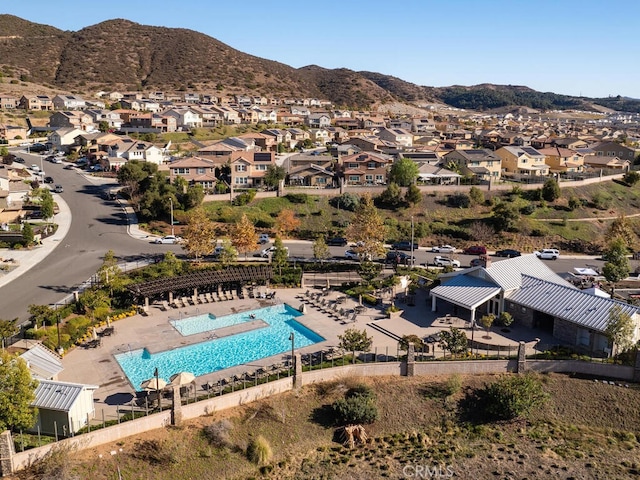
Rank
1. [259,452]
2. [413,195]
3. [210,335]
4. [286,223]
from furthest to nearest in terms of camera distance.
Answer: [413,195], [286,223], [210,335], [259,452]

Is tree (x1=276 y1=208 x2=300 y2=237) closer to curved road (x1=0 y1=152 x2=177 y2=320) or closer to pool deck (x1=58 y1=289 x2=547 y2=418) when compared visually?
curved road (x1=0 y1=152 x2=177 y2=320)

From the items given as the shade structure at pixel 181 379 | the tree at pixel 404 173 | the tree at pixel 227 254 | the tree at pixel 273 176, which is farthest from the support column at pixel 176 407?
the tree at pixel 404 173

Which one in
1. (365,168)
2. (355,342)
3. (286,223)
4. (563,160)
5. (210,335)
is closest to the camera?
(355,342)

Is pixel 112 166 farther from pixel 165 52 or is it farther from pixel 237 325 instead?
pixel 165 52

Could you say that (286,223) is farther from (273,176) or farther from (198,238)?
(273,176)

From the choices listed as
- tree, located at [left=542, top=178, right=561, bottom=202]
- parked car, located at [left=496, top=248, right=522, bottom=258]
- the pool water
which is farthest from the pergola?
tree, located at [left=542, top=178, right=561, bottom=202]

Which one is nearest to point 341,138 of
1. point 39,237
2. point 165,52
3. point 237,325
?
point 39,237

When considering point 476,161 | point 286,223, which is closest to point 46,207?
point 286,223
